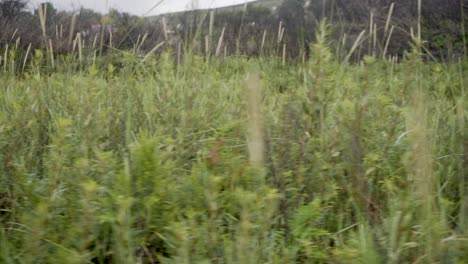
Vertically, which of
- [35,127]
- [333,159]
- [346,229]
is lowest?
[346,229]

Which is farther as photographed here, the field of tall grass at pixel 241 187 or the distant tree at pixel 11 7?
the distant tree at pixel 11 7

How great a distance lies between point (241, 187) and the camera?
1556 millimetres

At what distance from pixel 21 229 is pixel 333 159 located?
1.07m

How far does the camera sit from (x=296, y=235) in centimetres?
146

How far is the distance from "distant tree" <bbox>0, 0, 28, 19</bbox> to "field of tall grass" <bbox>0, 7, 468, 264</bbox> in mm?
8789

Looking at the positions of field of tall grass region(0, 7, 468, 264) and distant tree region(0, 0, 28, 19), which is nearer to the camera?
field of tall grass region(0, 7, 468, 264)

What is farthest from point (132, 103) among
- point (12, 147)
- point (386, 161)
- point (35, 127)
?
point (386, 161)

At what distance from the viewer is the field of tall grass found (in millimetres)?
1291

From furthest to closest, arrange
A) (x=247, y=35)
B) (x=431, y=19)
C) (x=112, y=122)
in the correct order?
(x=247, y=35) → (x=431, y=19) → (x=112, y=122)

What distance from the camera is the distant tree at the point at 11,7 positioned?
10.1 meters

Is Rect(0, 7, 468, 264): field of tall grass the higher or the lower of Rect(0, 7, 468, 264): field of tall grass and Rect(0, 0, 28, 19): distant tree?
the lower

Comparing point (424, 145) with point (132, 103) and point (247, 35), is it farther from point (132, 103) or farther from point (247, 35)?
point (247, 35)

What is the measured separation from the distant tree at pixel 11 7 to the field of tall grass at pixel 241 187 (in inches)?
346

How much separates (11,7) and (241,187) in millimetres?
10475
